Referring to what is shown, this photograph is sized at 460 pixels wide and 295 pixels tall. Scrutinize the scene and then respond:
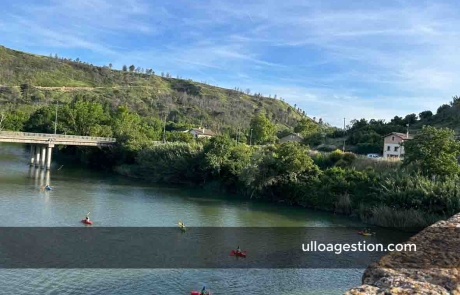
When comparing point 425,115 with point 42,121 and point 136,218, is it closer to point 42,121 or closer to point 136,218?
point 136,218

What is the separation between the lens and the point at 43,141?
69000mm

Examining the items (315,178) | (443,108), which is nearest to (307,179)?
(315,178)

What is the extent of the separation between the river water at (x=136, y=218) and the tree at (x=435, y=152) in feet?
31.6

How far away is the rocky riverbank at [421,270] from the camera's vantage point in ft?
19.5

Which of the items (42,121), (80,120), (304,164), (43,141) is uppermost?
(80,120)

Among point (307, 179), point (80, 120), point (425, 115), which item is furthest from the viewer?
point (425, 115)

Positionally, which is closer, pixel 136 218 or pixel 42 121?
pixel 136 218

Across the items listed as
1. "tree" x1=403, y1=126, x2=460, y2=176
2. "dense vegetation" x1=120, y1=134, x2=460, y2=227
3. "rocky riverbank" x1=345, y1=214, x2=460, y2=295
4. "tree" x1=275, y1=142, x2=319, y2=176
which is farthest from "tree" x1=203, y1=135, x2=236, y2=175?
"rocky riverbank" x1=345, y1=214, x2=460, y2=295

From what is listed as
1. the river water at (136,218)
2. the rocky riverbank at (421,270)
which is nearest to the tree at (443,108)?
the river water at (136,218)

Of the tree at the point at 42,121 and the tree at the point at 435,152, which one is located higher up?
the tree at the point at 42,121

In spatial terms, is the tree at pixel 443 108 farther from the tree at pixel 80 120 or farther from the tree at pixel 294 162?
the tree at pixel 80 120

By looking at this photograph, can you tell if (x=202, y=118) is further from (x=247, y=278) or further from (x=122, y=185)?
(x=247, y=278)

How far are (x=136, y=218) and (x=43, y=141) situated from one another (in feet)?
131

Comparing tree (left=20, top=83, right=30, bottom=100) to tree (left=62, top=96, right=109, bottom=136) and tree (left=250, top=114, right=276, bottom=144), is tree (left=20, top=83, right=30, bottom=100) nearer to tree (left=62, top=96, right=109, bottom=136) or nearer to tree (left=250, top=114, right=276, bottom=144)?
tree (left=62, top=96, right=109, bottom=136)
